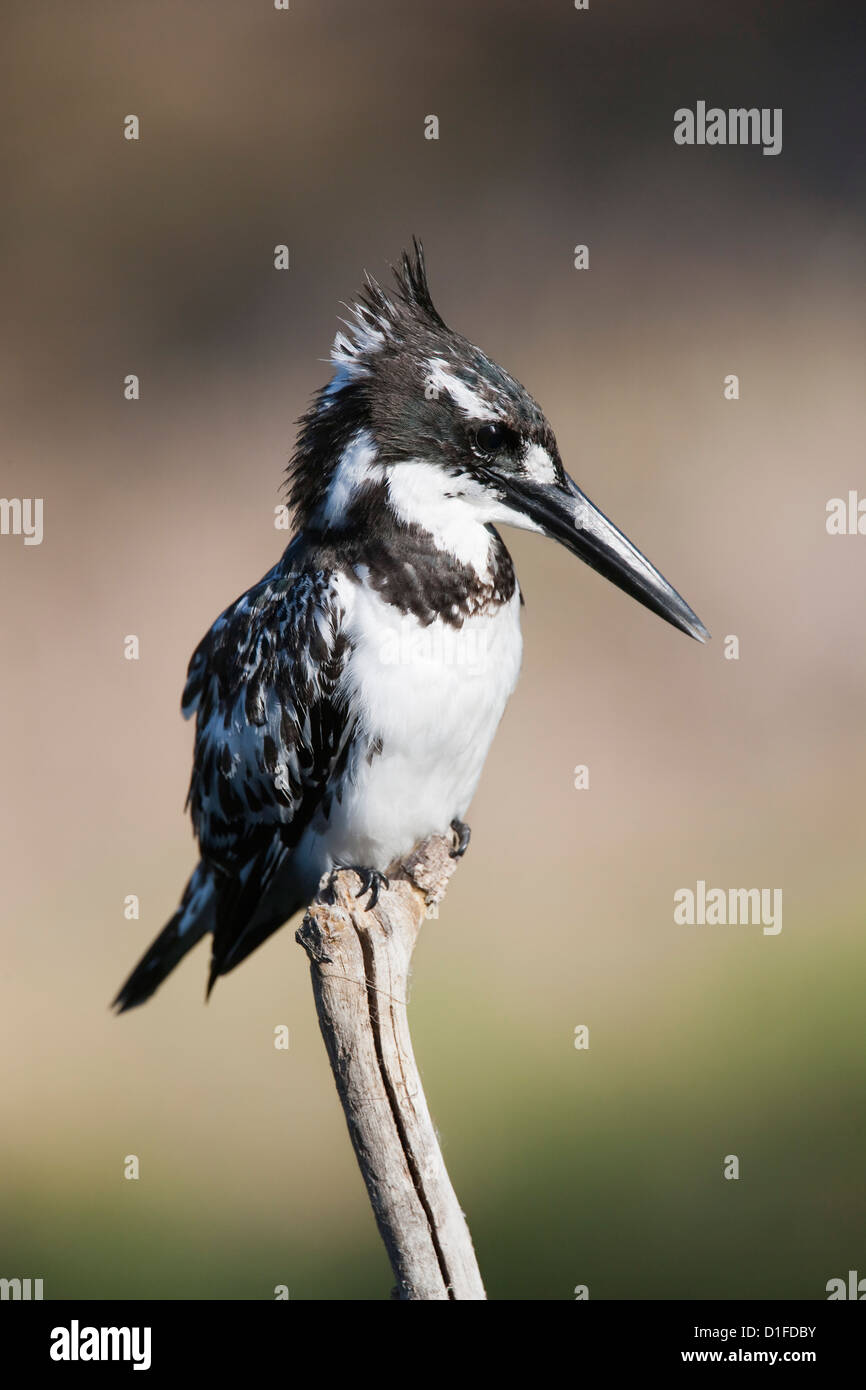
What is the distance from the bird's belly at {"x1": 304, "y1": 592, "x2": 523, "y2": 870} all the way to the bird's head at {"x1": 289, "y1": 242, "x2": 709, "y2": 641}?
0.42 ft

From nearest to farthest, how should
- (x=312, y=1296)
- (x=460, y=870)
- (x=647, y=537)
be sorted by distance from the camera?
1. (x=312, y=1296)
2. (x=460, y=870)
3. (x=647, y=537)

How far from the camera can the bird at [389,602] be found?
1730mm

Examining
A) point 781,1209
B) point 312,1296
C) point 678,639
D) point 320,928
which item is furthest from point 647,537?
point 320,928

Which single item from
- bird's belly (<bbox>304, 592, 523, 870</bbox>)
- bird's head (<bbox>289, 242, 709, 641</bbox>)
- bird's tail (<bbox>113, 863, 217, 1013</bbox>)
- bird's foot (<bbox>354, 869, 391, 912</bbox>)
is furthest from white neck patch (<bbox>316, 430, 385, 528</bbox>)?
bird's tail (<bbox>113, 863, 217, 1013</bbox>)

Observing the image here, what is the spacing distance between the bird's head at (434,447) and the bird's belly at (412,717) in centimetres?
13

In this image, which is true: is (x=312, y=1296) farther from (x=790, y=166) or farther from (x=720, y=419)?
(x=790, y=166)

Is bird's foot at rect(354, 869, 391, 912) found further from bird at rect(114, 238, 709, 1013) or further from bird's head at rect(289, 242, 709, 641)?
bird's head at rect(289, 242, 709, 641)

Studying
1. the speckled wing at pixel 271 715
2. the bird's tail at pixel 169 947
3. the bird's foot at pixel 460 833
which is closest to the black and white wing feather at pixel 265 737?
the speckled wing at pixel 271 715

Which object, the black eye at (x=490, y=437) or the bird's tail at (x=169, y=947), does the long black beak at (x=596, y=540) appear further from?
the bird's tail at (x=169, y=947)

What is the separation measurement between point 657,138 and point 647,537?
144 centimetres

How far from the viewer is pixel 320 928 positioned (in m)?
1.46

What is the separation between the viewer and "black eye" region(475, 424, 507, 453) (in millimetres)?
1698

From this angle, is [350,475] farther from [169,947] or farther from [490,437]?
[169,947]

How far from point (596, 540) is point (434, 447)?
0.87 feet
